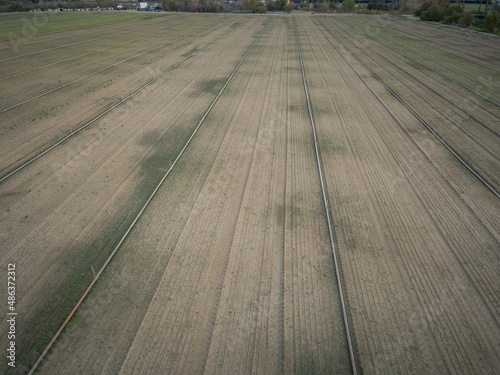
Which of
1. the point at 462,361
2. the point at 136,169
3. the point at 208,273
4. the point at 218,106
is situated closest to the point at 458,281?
the point at 462,361

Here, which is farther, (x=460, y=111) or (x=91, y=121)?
(x=460, y=111)

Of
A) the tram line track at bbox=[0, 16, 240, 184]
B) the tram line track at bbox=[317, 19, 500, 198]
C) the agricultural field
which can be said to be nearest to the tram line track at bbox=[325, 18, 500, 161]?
the agricultural field

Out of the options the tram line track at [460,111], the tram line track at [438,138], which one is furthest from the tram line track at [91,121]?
the tram line track at [460,111]

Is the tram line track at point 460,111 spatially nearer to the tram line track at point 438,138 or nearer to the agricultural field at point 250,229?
the agricultural field at point 250,229

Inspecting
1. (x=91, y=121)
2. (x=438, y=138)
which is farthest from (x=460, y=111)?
(x=91, y=121)

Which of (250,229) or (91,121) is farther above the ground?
(91,121)

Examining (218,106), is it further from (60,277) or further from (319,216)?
(60,277)

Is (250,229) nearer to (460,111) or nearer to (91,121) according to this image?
(91,121)

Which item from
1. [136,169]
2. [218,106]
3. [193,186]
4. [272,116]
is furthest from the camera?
[218,106]
